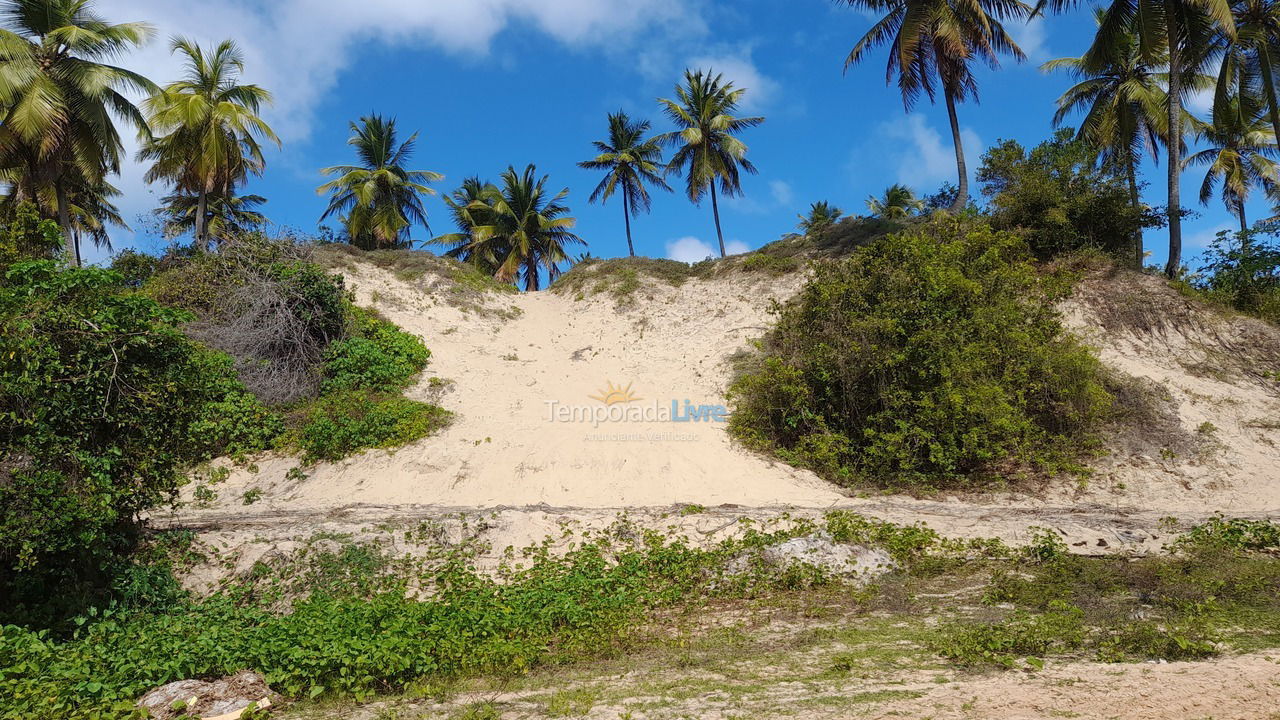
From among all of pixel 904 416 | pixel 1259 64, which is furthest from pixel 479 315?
pixel 1259 64

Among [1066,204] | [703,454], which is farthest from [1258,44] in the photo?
Answer: [703,454]

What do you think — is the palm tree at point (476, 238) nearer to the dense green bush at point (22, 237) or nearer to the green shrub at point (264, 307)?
the green shrub at point (264, 307)

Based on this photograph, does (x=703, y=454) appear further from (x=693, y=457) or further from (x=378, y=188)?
(x=378, y=188)

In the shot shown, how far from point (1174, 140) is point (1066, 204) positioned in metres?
2.78

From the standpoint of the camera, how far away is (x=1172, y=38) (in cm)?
1608

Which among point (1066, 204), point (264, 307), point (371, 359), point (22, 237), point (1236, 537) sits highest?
point (1066, 204)

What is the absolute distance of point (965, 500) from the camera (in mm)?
10500

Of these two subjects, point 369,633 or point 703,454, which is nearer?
point 369,633

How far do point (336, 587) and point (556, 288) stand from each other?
16.6 meters

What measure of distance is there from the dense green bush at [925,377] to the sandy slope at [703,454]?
74 centimetres

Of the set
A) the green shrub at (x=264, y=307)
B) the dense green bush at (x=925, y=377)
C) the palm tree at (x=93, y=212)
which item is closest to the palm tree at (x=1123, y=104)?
the dense green bush at (x=925, y=377)

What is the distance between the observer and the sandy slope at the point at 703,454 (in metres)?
9.91

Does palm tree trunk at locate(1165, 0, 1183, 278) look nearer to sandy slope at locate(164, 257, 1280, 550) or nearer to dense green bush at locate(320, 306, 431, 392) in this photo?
sandy slope at locate(164, 257, 1280, 550)

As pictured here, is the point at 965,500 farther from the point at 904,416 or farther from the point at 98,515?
the point at 98,515
